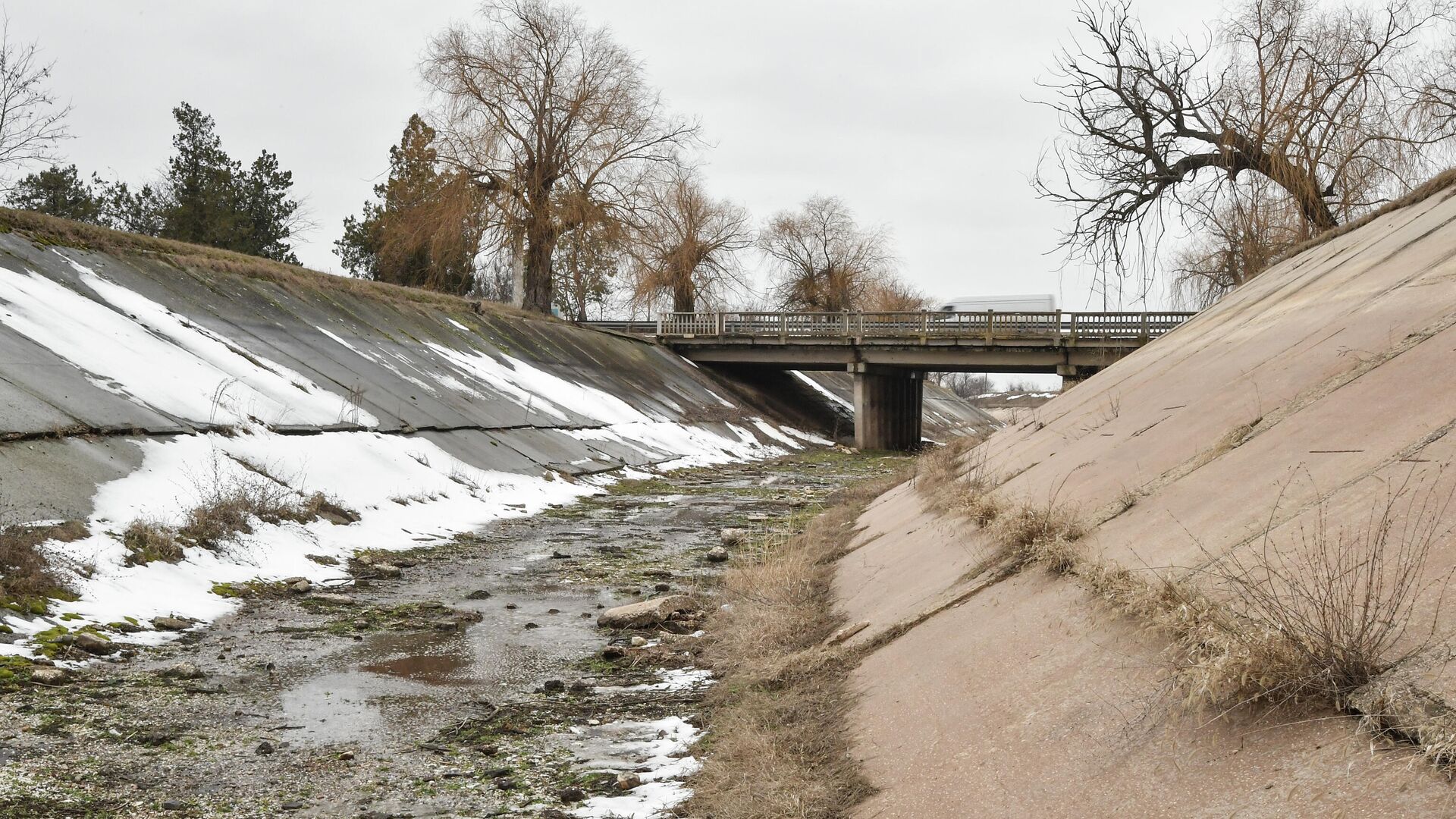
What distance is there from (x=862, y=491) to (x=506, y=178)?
2699 cm

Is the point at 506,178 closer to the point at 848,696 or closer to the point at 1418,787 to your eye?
the point at 848,696

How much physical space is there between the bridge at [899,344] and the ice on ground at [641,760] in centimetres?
2731

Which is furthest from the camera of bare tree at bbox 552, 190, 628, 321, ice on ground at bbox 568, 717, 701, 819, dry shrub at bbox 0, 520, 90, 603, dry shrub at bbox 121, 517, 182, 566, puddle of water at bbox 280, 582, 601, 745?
bare tree at bbox 552, 190, 628, 321

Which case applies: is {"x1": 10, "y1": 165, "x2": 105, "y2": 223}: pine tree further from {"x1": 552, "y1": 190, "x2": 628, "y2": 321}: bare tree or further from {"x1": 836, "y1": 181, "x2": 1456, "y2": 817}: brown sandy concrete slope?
{"x1": 836, "y1": 181, "x2": 1456, "y2": 817}: brown sandy concrete slope

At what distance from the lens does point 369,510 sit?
492 inches

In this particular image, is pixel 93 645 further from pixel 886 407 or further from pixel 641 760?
pixel 886 407

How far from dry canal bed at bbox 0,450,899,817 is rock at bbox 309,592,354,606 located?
1.1 inches

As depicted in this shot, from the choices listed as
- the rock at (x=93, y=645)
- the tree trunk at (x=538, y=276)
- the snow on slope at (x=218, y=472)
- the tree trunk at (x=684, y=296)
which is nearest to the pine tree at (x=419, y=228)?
the tree trunk at (x=538, y=276)

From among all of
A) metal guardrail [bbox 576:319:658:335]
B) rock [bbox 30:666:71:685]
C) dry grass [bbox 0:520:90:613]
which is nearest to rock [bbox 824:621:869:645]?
rock [bbox 30:666:71:685]

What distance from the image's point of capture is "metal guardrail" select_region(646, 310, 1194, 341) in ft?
110

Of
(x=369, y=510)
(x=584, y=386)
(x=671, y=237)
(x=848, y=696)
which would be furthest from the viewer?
(x=671, y=237)

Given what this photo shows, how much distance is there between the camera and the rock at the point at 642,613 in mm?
8195

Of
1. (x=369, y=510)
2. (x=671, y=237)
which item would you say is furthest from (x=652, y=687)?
(x=671, y=237)

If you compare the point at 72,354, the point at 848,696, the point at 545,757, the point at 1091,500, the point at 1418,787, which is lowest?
the point at 545,757
